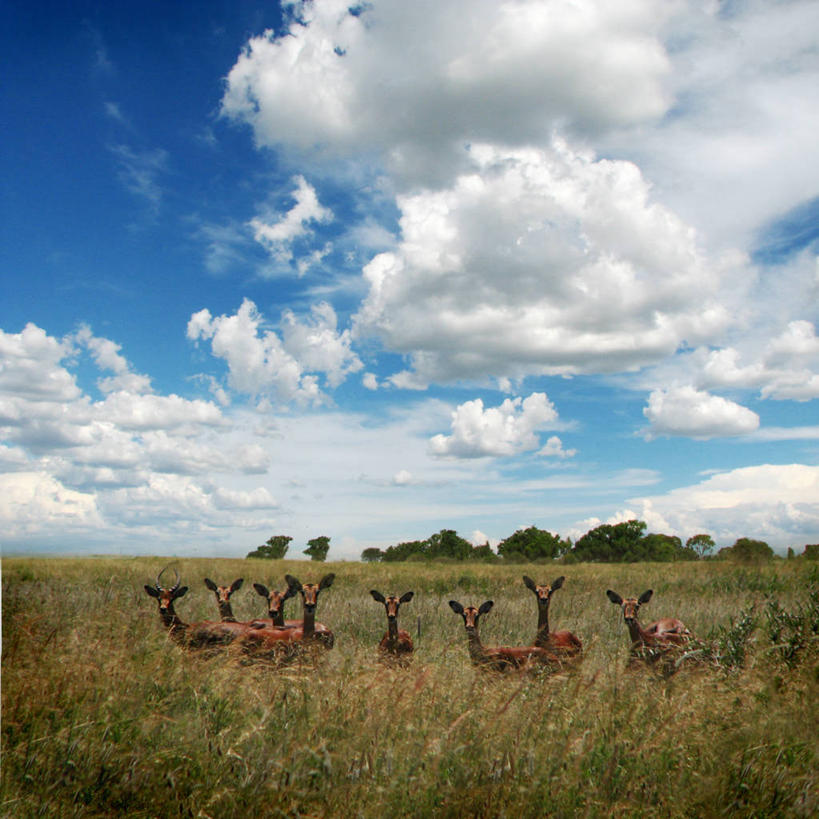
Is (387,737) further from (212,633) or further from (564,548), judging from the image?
(564,548)

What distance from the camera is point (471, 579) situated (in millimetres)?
24906

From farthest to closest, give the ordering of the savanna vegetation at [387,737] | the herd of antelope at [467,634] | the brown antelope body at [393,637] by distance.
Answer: the brown antelope body at [393,637]
the herd of antelope at [467,634]
the savanna vegetation at [387,737]

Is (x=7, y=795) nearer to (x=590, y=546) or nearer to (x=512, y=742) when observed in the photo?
(x=512, y=742)

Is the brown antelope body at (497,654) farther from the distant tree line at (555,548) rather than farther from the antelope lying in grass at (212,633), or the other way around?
the distant tree line at (555,548)

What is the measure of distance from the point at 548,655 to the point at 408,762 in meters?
4.42

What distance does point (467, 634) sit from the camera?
10328 mm

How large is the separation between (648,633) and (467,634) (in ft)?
10.2

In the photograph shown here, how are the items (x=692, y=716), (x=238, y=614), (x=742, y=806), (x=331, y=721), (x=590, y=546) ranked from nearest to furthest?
(x=742, y=806)
(x=331, y=721)
(x=692, y=716)
(x=238, y=614)
(x=590, y=546)

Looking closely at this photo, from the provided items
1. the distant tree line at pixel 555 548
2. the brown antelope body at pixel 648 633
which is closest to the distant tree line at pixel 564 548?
the distant tree line at pixel 555 548

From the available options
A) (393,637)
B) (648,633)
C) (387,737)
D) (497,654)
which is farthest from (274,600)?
(648,633)

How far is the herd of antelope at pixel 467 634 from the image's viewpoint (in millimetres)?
9250

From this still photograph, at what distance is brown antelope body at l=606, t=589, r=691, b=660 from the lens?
9117 millimetres

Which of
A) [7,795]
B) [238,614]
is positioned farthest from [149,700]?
[238,614]

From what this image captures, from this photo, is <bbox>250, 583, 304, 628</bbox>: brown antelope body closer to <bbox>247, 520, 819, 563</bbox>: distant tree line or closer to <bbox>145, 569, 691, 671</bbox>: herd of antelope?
<bbox>145, 569, 691, 671</bbox>: herd of antelope
